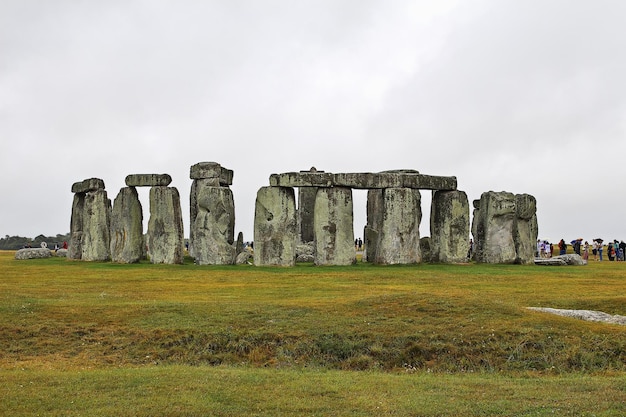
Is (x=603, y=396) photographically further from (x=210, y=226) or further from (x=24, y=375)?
(x=210, y=226)

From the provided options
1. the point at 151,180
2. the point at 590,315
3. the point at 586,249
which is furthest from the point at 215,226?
the point at 586,249

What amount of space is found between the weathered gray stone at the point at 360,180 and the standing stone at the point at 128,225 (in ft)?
21.7

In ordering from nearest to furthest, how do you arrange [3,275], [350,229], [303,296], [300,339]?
[300,339]
[303,296]
[3,275]
[350,229]

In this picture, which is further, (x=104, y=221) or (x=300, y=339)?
(x=104, y=221)

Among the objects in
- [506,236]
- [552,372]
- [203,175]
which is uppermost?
[203,175]

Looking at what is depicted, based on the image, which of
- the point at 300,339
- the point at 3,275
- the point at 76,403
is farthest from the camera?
the point at 3,275

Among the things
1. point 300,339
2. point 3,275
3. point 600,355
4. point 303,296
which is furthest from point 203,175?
point 600,355

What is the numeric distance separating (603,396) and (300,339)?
6.32 meters

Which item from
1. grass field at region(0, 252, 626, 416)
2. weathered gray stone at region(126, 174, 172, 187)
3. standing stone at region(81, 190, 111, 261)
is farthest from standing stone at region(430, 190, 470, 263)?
standing stone at region(81, 190, 111, 261)

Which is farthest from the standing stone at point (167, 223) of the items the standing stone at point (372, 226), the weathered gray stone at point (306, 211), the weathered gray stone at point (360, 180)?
the weathered gray stone at point (306, 211)

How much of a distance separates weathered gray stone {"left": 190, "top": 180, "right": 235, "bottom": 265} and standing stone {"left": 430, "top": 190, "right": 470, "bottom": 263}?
9.16 m

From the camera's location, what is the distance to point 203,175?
37062 millimetres

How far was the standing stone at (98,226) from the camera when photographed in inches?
1425

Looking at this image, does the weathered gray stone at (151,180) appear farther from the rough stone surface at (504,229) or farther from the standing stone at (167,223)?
the rough stone surface at (504,229)
